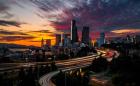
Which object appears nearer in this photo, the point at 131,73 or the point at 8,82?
the point at 131,73

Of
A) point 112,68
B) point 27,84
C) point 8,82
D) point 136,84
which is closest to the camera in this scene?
point 136,84

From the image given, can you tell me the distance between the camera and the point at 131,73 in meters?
65.4

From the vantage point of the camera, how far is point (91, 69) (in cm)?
11538

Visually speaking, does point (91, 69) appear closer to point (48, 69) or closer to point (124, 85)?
point (48, 69)

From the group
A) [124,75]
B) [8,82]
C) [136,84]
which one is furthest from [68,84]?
[136,84]

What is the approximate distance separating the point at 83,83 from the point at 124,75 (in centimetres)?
2881

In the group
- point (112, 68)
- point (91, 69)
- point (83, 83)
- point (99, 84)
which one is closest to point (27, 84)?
point (99, 84)

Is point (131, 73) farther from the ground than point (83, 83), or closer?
farther from the ground

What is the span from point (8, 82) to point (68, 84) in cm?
2282

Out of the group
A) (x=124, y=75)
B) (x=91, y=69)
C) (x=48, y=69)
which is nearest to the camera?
(x=124, y=75)

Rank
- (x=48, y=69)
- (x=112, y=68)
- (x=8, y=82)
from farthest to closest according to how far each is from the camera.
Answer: (x=48, y=69) < (x=112, y=68) < (x=8, y=82)

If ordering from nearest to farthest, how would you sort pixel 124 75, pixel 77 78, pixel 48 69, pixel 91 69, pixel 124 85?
pixel 124 85, pixel 124 75, pixel 77 78, pixel 91 69, pixel 48 69

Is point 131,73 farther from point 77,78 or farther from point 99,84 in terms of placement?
point 77,78

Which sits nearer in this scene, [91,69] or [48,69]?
[91,69]
